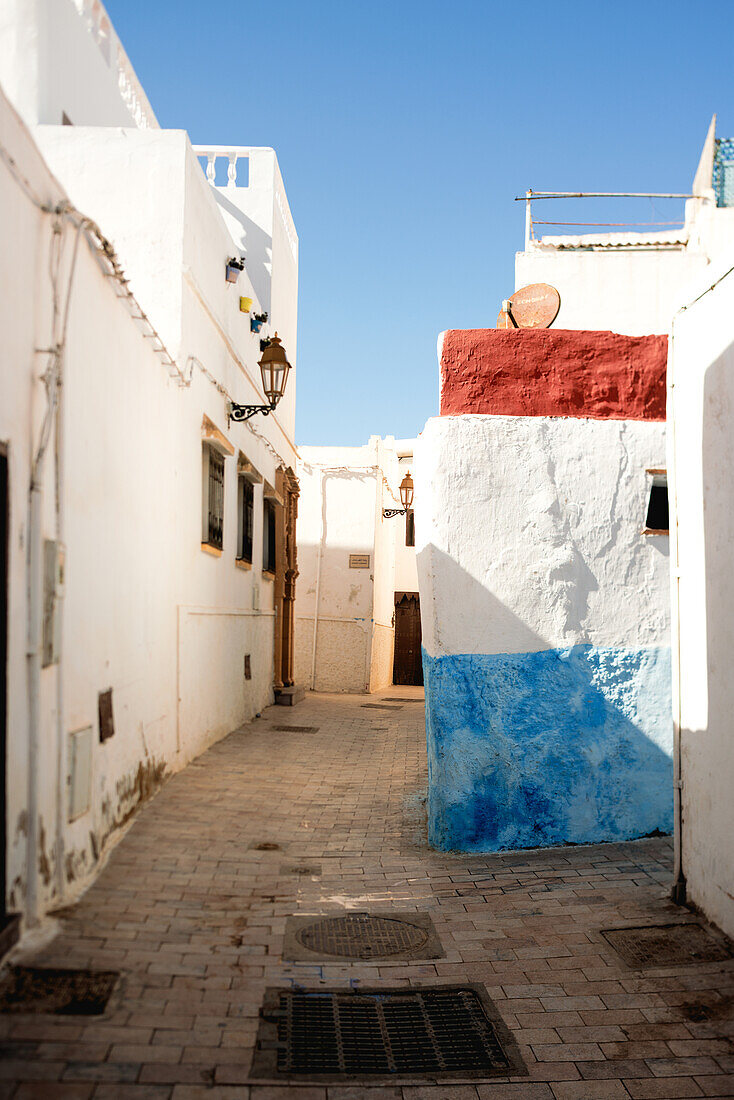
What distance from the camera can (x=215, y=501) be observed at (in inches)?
373

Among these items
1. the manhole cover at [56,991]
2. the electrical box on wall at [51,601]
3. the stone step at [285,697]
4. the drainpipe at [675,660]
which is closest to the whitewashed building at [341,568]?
the stone step at [285,697]

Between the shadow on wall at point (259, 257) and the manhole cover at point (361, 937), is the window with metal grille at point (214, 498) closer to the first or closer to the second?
the shadow on wall at point (259, 257)

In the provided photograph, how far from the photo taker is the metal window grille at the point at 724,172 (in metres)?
14.4

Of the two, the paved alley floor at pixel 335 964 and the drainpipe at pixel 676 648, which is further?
the drainpipe at pixel 676 648

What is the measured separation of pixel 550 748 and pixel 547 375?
8.79ft

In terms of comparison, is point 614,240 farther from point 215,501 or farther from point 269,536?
point 215,501

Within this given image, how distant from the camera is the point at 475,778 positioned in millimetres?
6254

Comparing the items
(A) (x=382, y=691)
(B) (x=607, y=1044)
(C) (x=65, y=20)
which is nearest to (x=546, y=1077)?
(B) (x=607, y=1044)

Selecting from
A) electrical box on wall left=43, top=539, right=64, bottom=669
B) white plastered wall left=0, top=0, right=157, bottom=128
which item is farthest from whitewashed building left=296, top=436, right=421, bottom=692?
electrical box on wall left=43, top=539, right=64, bottom=669

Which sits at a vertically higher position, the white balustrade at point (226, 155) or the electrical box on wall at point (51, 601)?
the white balustrade at point (226, 155)

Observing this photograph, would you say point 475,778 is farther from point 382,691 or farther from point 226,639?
point 382,691

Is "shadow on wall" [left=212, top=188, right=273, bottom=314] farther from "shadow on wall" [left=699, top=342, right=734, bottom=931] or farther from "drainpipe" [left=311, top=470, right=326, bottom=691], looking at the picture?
Result: "shadow on wall" [left=699, top=342, right=734, bottom=931]

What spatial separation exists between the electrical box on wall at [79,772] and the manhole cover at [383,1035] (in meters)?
1.45

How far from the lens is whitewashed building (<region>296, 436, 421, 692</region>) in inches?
724
